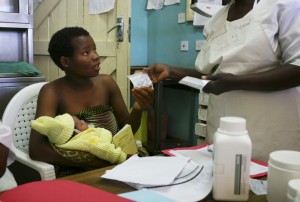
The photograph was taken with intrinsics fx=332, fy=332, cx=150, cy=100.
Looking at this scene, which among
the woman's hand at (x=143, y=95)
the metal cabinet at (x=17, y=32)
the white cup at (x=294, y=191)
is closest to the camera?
the white cup at (x=294, y=191)

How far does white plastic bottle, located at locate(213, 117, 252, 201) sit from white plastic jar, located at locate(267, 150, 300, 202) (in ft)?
0.15

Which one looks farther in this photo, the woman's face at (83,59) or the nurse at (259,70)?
the woman's face at (83,59)

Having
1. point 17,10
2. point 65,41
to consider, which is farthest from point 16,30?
point 65,41

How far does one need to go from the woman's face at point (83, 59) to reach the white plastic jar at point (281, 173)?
98cm

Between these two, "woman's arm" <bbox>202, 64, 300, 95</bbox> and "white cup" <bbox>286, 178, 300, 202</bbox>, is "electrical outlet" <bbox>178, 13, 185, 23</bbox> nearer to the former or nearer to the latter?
"woman's arm" <bbox>202, 64, 300, 95</bbox>

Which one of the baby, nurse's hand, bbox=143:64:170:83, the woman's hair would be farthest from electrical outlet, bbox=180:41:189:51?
the baby

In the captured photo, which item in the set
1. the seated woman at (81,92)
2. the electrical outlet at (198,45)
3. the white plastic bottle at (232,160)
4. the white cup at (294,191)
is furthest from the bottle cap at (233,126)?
the electrical outlet at (198,45)

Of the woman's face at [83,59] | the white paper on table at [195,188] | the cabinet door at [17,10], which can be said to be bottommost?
the white paper on table at [195,188]

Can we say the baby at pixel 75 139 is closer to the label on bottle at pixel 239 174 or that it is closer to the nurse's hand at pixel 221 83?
the nurse's hand at pixel 221 83

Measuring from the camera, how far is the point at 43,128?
3.59 feet

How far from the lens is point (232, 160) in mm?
646

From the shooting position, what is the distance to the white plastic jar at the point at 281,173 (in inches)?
23.4

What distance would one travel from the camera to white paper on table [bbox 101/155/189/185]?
759 mm

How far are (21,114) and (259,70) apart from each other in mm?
1045
